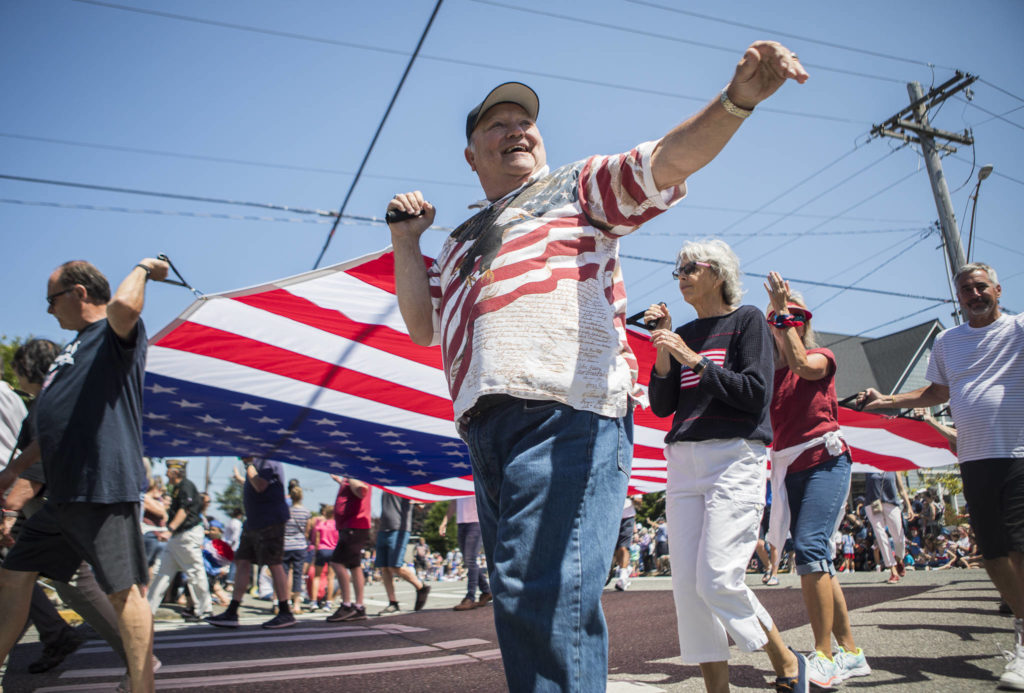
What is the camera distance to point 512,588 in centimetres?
130

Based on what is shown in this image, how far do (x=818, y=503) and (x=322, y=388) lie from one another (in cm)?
345

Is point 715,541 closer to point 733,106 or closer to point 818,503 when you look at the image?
point 818,503

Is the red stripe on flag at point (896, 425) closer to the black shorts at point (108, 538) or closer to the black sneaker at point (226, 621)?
the black shorts at point (108, 538)

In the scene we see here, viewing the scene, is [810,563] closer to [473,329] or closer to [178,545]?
[473,329]

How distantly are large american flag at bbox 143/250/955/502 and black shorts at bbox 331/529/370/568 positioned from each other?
21.1 inches

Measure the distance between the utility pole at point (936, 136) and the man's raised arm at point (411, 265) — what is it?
14705 mm

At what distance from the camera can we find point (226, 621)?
5.97m

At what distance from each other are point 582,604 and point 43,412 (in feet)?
7.37

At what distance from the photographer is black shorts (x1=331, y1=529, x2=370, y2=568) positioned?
21.1 feet

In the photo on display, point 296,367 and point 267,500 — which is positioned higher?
point 296,367

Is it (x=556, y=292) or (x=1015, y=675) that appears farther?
(x=1015, y=675)

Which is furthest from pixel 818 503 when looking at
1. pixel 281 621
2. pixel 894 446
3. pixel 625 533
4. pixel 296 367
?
pixel 625 533

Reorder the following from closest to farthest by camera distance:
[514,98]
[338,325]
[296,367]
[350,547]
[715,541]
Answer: [514,98] < [715,541] < [338,325] < [296,367] < [350,547]

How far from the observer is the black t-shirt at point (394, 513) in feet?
22.4
